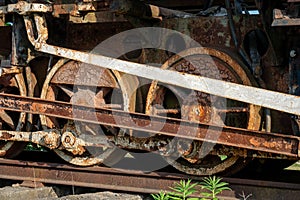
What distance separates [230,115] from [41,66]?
6.49ft

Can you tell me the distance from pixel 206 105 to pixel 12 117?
2206 mm

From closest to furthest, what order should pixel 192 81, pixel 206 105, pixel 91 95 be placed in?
pixel 192 81, pixel 206 105, pixel 91 95

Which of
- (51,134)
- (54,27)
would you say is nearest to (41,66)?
(54,27)

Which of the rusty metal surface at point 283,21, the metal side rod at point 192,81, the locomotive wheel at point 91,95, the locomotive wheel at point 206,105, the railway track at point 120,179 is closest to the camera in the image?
the rusty metal surface at point 283,21

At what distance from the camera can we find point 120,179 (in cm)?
508

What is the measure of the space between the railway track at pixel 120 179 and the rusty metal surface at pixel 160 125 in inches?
16.7

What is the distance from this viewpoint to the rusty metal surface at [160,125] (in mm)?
4242

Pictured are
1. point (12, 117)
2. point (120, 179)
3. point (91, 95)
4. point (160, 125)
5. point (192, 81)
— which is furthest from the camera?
point (12, 117)

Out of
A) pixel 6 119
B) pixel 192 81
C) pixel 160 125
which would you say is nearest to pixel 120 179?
pixel 160 125

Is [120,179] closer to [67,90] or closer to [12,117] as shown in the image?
[67,90]

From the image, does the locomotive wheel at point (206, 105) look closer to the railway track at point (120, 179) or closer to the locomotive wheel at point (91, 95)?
the railway track at point (120, 179)

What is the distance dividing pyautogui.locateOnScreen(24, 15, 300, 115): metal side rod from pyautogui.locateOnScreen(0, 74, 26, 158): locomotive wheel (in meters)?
0.65

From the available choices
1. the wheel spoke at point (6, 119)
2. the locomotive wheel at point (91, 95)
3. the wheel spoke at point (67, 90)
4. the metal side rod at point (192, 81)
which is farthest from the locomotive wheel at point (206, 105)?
the wheel spoke at point (6, 119)

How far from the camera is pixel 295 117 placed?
416 centimetres
